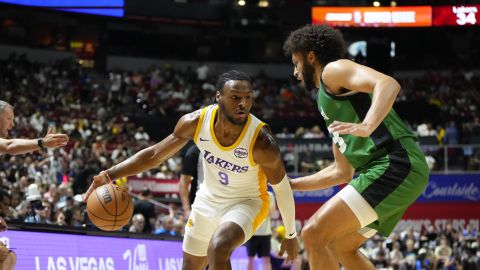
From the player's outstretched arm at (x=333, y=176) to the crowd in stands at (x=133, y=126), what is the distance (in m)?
3.98

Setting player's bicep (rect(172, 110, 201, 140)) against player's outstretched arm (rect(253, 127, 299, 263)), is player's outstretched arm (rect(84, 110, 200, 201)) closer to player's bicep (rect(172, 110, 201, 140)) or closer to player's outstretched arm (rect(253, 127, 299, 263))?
player's bicep (rect(172, 110, 201, 140))

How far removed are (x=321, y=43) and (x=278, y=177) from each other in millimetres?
1203

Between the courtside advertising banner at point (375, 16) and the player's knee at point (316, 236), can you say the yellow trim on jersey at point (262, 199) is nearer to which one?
the player's knee at point (316, 236)

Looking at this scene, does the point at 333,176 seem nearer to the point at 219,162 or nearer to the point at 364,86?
the point at 219,162

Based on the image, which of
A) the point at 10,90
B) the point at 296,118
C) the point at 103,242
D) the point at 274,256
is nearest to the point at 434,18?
the point at 296,118

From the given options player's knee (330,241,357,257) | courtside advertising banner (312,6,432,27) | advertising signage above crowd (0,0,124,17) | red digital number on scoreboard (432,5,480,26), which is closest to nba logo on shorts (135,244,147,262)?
player's knee (330,241,357,257)

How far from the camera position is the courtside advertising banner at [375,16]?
2961cm

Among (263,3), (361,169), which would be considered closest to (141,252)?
(361,169)

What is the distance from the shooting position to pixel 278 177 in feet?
19.7

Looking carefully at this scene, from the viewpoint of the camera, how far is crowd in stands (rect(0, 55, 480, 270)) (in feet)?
45.2

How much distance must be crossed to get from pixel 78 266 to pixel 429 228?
14266 mm

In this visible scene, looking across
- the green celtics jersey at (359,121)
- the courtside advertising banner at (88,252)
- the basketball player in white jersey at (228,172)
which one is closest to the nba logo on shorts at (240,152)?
the basketball player in white jersey at (228,172)

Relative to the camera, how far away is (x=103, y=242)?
8703 millimetres

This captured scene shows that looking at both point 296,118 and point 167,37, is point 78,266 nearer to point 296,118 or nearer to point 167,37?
point 296,118
